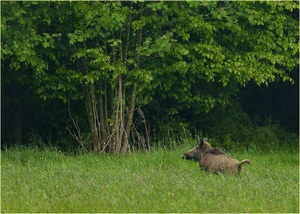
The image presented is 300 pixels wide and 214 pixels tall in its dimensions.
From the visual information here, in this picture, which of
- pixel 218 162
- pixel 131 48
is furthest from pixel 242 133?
pixel 218 162

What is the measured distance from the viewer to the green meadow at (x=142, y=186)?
11.1m

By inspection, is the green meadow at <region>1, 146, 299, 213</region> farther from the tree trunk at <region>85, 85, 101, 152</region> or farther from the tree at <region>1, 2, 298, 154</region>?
the tree trunk at <region>85, 85, 101, 152</region>

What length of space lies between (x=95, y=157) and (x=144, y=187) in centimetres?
489

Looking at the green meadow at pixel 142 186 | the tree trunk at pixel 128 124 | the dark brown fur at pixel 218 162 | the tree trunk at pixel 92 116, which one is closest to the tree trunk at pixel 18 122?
the tree trunk at pixel 92 116

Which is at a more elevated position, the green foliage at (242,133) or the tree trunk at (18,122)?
the green foliage at (242,133)

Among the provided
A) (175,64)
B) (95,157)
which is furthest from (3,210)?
(175,64)

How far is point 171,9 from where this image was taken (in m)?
18.7

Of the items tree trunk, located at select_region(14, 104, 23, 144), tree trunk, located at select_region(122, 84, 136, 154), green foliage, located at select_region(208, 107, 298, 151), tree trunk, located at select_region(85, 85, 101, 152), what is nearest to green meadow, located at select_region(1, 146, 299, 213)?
tree trunk, located at select_region(122, 84, 136, 154)

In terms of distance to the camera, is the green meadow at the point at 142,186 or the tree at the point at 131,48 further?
the tree at the point at 131,48

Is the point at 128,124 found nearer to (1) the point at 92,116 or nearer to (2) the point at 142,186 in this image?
(1) the point at 92,116

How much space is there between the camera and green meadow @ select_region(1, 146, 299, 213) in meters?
11.1

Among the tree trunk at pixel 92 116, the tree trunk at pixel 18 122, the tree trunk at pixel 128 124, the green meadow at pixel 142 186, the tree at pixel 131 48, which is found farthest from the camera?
the tree trunk at pixel 18 122

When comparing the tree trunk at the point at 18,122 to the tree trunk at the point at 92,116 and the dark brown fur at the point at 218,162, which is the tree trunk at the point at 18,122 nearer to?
the tree trunk at the point at 92,116

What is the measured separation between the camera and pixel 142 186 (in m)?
12.6
